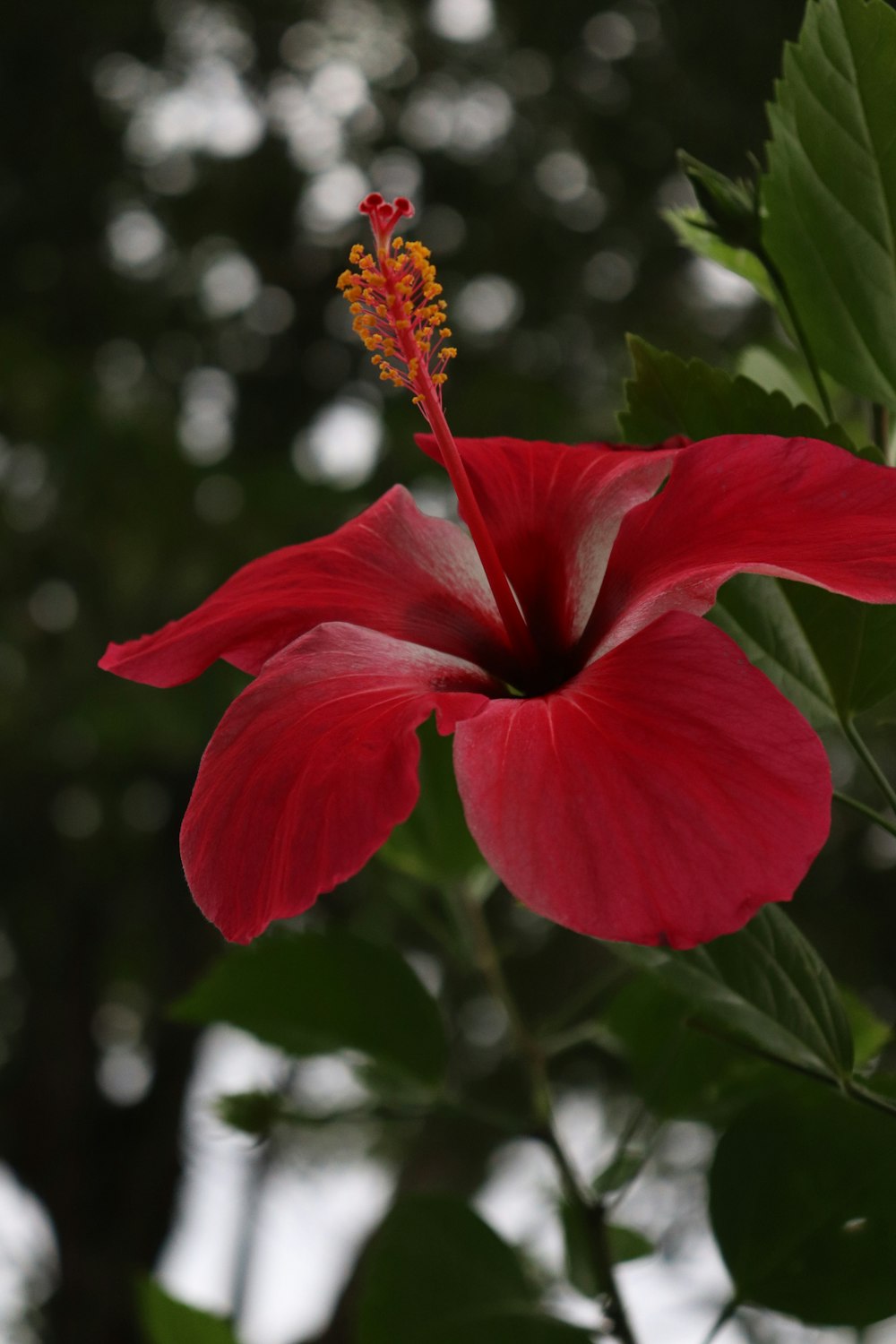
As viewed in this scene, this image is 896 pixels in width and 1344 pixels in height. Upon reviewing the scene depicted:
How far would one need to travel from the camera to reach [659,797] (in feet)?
0.93

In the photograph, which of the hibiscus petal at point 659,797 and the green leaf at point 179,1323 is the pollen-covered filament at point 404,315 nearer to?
the hibiscus petal at point 659,797

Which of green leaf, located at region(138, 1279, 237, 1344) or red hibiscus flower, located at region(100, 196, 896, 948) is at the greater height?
red hibiscus flower, located at region(100, 196, 896, 948)

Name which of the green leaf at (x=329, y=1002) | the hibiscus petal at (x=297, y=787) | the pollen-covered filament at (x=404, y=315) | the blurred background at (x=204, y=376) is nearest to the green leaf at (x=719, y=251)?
the pollen-covered filament at (x=404, y=315)

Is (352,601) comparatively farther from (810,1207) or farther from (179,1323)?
(179,1323)

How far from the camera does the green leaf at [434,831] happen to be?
0.58 m

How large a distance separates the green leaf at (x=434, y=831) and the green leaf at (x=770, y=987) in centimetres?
22

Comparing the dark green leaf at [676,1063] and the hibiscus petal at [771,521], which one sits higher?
the hibiscus petal at [771,521]

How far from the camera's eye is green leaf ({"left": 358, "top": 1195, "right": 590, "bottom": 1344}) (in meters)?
0.47

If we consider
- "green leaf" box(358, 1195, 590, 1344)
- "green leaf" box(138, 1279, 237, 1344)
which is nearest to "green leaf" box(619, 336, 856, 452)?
"green leaf" box(358, 1195, 590, 1344)

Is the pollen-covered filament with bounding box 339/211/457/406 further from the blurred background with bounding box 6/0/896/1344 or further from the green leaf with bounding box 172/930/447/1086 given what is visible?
the blurred background with bounding box 6/0/896/1344

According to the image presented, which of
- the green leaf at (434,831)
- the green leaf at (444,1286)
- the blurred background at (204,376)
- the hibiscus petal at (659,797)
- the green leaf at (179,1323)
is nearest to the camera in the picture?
the hibiscus petal at (659,797)

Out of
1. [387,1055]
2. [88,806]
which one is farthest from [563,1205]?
[88,806]

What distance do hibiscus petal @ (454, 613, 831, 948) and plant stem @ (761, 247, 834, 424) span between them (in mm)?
132

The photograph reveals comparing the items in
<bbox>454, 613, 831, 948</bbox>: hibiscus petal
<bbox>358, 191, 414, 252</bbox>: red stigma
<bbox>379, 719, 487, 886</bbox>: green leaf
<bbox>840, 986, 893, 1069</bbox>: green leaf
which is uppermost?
<bbox>358, 191, 414, 252</bbox>: red stigma
